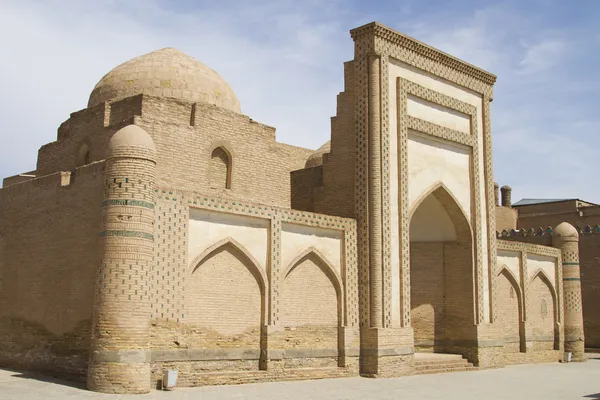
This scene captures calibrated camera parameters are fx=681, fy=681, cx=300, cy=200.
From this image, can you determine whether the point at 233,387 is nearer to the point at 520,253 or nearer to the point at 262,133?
the point at 262,133

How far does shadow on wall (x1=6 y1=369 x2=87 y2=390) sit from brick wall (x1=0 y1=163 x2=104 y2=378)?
0.16 m

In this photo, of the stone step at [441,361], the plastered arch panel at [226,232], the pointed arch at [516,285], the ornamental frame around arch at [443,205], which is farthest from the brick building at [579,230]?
the plastered arch panel at [226,232]

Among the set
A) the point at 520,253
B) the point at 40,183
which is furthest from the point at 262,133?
the point at 520,253

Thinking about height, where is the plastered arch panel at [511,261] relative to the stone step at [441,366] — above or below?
above

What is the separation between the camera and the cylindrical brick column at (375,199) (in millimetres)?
15047

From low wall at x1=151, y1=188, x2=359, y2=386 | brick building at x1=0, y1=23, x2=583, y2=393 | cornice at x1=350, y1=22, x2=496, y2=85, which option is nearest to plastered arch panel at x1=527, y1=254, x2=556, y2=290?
brick building at x1=0, y1=23, x2=583, y2=393

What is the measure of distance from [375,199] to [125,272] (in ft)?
20.9

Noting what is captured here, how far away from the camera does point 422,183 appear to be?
662 inches

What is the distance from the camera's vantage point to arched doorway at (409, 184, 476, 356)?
17.9 metres

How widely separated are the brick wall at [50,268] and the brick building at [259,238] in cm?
4

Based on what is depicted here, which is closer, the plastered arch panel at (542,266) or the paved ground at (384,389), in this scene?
the paved ground at (384,389)

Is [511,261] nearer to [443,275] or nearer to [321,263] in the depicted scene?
[443,275]

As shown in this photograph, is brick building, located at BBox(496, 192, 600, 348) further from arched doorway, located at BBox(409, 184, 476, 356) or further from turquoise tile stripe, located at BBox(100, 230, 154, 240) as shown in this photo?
turquoise tile stripe, located at BBox(100, 230, 154, 240)

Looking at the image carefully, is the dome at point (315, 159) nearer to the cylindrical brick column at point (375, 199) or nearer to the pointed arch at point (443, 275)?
the pointed arch at point (443, 275)
